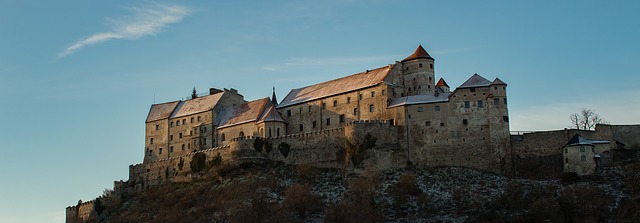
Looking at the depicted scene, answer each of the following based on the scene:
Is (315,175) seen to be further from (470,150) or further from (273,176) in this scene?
(470,150)

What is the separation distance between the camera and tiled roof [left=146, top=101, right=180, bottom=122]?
133500 millimetres

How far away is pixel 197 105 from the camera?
13162cm

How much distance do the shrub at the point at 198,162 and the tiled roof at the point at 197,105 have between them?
12180 mm

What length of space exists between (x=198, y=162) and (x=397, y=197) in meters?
30.7

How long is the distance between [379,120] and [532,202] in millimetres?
23400

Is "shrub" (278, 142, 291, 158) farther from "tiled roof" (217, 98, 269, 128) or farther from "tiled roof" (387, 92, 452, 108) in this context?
"tiled roof" (387, 92, 452, 108)

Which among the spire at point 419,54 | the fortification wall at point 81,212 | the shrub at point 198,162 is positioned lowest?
the fortification wall at point 81,212

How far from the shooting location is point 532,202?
94312mm

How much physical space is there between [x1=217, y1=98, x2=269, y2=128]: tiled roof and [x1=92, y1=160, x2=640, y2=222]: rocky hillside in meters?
11.8

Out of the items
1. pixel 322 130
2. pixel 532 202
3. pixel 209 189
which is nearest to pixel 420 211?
pixel 532 202

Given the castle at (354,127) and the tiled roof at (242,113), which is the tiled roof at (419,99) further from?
the tiled roof at (242,113)

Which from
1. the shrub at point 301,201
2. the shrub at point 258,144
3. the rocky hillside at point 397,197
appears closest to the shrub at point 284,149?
the rocky hillside at point 397,197

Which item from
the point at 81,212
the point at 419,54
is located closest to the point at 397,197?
the point at 419,54

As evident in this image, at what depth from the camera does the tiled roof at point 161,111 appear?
13350 centimetres
